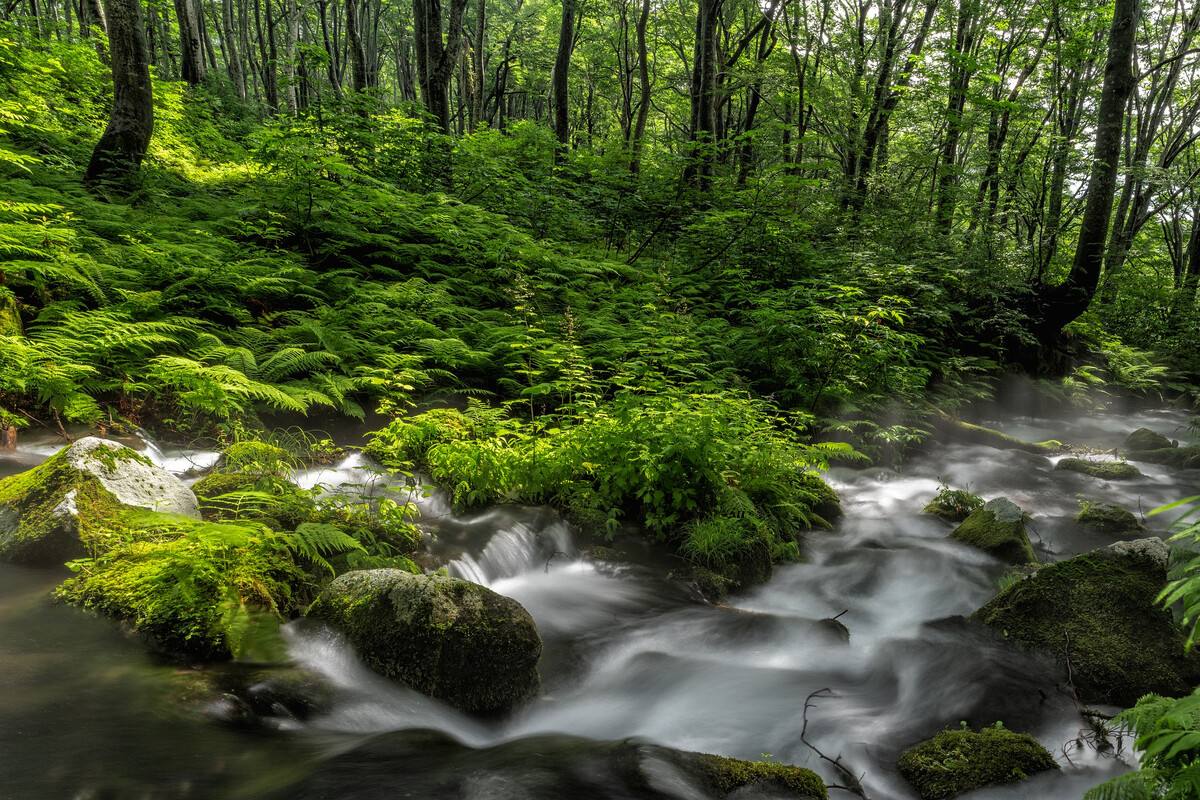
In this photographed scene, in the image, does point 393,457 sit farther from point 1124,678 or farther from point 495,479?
point 1124,678

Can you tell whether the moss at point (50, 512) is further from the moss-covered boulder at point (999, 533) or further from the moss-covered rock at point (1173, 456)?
the moss-covered rock at point (1173, 456)

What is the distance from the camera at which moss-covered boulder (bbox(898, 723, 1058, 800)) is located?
3.69 metres

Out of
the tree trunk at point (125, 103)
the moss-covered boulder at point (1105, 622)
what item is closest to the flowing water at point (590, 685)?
the moss-covered boulder at point (1105, 622)

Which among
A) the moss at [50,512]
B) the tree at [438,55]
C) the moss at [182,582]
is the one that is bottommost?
the moss at [182,582]

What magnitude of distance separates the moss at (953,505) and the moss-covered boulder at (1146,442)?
616cm

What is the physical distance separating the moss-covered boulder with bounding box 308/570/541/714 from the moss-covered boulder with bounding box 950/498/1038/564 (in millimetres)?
5341

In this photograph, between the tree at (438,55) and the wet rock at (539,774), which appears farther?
the tree at (438,55)

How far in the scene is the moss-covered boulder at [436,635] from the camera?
12.8ft

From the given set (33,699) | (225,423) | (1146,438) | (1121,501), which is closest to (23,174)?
(225,423)

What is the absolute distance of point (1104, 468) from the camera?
10055mm

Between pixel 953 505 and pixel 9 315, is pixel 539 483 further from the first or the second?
pixel 953 505

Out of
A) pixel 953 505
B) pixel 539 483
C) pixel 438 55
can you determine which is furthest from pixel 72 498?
pixel 438 55

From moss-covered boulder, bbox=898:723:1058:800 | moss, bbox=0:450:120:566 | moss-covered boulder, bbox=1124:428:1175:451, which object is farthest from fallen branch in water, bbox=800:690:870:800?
moss-covered boulder, bbox=1124:428:1175:451

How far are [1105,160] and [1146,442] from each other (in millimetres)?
5060
